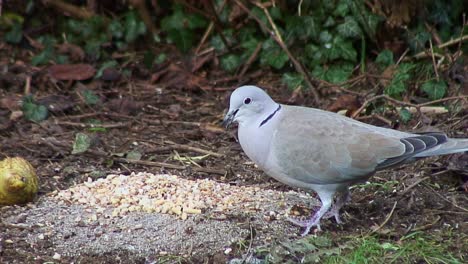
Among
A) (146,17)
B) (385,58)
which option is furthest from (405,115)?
(146,17)

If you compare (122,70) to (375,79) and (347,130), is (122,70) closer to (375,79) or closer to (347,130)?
(375,79)

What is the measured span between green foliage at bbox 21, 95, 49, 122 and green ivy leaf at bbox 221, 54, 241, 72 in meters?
1.65

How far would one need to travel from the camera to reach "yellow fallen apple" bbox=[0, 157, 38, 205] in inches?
182

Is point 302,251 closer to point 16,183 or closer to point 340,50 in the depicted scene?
point 16,183

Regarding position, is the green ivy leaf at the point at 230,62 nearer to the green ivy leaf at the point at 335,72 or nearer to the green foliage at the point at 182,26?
the green foliage at the point at 182,26

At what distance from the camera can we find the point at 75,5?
795 cm

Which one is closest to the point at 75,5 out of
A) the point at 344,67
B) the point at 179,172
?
the point at 344,67

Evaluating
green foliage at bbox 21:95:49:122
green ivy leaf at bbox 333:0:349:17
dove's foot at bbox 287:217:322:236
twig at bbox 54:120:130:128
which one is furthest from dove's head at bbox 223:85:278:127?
green ivy leaf at bbox 333:0:349:17

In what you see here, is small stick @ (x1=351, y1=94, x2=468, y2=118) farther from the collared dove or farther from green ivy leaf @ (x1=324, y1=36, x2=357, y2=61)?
the collared dove

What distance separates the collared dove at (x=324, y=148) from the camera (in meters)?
4.46

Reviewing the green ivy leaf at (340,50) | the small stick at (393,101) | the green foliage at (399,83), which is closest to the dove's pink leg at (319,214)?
the small stick at (393,101)

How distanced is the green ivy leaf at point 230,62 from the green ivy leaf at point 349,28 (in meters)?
0.87

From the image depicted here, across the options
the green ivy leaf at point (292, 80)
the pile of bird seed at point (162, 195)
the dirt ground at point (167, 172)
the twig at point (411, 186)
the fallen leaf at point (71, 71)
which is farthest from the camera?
the fallen leaf at point (71, 71)

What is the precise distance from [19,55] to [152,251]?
3.87 meters
